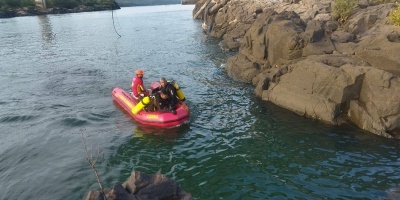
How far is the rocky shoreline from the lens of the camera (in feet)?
49.2

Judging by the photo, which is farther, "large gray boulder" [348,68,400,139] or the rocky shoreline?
the rocky shoreline

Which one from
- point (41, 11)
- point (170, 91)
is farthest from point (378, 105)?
point (41, 11)

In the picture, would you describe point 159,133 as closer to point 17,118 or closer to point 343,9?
point 17,118

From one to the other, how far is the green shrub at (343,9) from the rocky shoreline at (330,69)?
0.69 meters

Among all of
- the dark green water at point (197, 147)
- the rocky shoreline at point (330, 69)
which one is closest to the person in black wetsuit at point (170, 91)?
the dark green water at point (197, 147)

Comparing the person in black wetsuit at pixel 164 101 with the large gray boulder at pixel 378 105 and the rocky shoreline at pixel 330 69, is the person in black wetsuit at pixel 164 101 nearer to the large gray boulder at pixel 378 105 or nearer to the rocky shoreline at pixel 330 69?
the rocky shoreline at pixel 330 69

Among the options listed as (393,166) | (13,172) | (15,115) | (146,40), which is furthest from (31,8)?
(393,166)

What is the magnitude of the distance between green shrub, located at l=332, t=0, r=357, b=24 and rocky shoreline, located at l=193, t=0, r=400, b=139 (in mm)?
689

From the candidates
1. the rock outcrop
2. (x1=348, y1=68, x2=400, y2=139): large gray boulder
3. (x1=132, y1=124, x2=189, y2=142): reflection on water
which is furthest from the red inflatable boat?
(x1=348, y1=68, x2=400, y2=139): large gray boulder

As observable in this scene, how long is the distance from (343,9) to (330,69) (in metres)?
16.7

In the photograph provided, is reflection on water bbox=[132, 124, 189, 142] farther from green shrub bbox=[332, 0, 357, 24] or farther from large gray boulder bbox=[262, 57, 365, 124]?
green shrub bbox=[332, 0, 357, 24]

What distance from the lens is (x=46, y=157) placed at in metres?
13.8

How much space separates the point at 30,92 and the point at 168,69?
10.9 metres

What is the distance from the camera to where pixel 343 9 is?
30.2 metres
